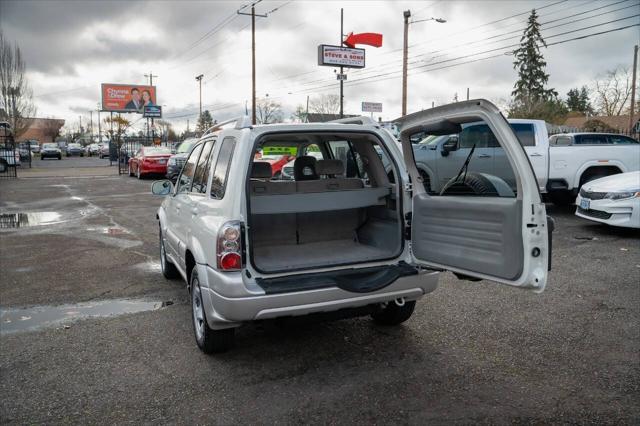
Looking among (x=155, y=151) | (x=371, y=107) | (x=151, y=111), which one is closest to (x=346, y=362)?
(x=155, y=151)

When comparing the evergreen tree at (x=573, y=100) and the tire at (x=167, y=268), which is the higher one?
the evergreen tree at (x=573, y=100)

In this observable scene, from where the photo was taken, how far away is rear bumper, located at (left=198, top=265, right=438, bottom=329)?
353 cm

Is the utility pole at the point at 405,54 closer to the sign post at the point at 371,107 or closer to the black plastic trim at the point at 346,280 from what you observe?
the sign post at the point at 371,107

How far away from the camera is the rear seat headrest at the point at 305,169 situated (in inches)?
203

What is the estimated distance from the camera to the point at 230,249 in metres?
3.64

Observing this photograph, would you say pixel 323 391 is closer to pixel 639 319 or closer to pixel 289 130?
pixel 289 130

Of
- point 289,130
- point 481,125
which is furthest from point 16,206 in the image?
point 481,125

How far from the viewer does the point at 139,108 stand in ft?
208

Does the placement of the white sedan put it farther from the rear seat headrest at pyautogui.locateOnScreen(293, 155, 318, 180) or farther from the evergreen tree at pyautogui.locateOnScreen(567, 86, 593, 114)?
the evergreen tree at pyautogui.locateOnScreen(567, 86, 593, 114)

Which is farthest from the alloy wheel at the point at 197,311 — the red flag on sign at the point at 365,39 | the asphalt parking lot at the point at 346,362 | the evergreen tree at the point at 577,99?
the evergreen tree at the point at 577,99

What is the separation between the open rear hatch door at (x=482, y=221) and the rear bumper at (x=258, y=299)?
437 mm

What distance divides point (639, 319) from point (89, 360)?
4895mm

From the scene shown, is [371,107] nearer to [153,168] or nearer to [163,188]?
[153,168]

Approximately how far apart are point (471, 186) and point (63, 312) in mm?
4207
